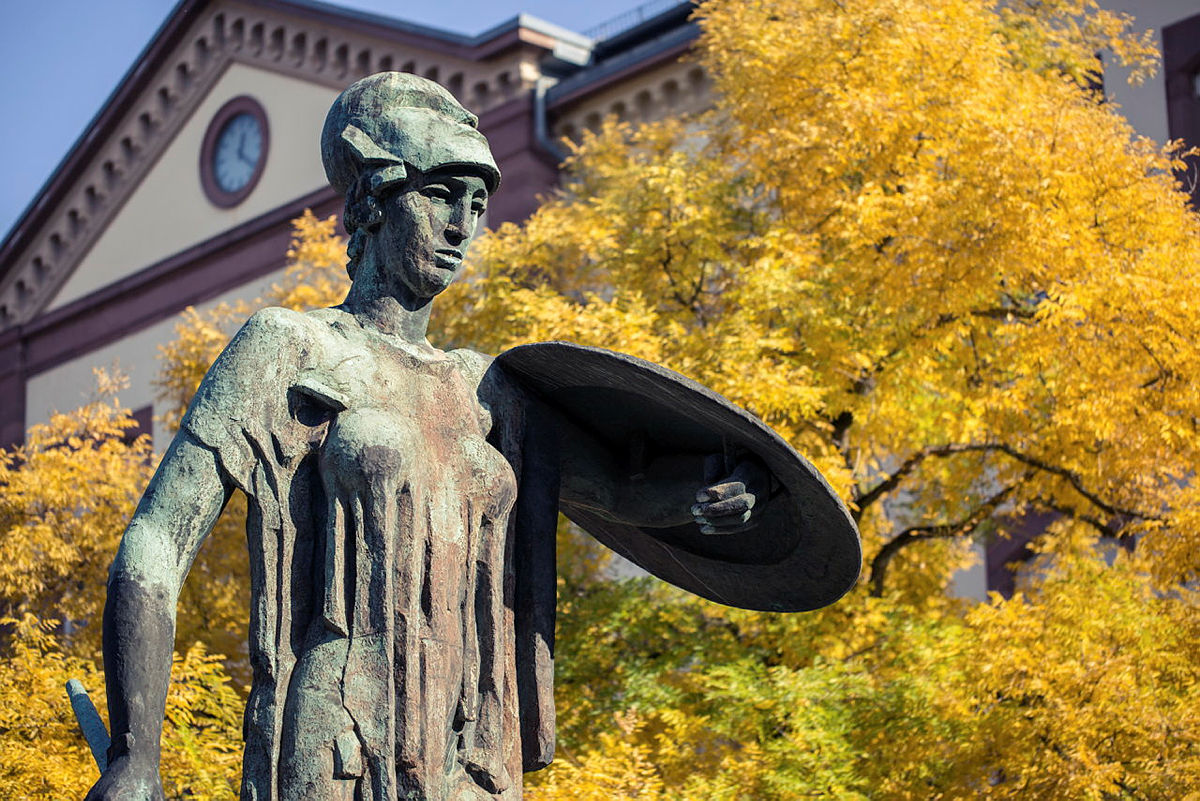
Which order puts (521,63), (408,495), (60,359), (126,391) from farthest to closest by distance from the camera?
(60,359), (126,391), (521,63), (408,495)

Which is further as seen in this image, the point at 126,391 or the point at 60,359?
the point at 60,359

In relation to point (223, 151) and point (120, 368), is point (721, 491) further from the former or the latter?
point (223, 151)

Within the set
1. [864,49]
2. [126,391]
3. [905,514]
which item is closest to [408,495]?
[864,49]

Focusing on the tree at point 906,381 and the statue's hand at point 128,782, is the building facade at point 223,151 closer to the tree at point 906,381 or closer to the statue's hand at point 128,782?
the tree at point 906,381

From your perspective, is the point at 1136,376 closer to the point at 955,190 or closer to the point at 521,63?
the point at 955,190

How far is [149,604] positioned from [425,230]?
111 centimetres

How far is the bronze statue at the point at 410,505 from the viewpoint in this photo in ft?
14.6

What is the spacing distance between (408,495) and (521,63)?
2529 cm

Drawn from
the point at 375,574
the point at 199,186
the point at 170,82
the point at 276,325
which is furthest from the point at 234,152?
the point at 375,574

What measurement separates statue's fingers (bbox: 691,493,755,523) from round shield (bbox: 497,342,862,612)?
0.11 m

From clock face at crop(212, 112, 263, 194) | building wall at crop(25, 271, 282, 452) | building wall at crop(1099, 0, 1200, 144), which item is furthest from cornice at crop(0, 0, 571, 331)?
building wall at crop(1099, 0, 1200, 144)

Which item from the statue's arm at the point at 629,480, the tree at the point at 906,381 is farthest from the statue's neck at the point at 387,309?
the tree at the point at 906,381

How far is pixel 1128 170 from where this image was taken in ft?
55.0

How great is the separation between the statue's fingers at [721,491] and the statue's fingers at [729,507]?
0.4 inches
